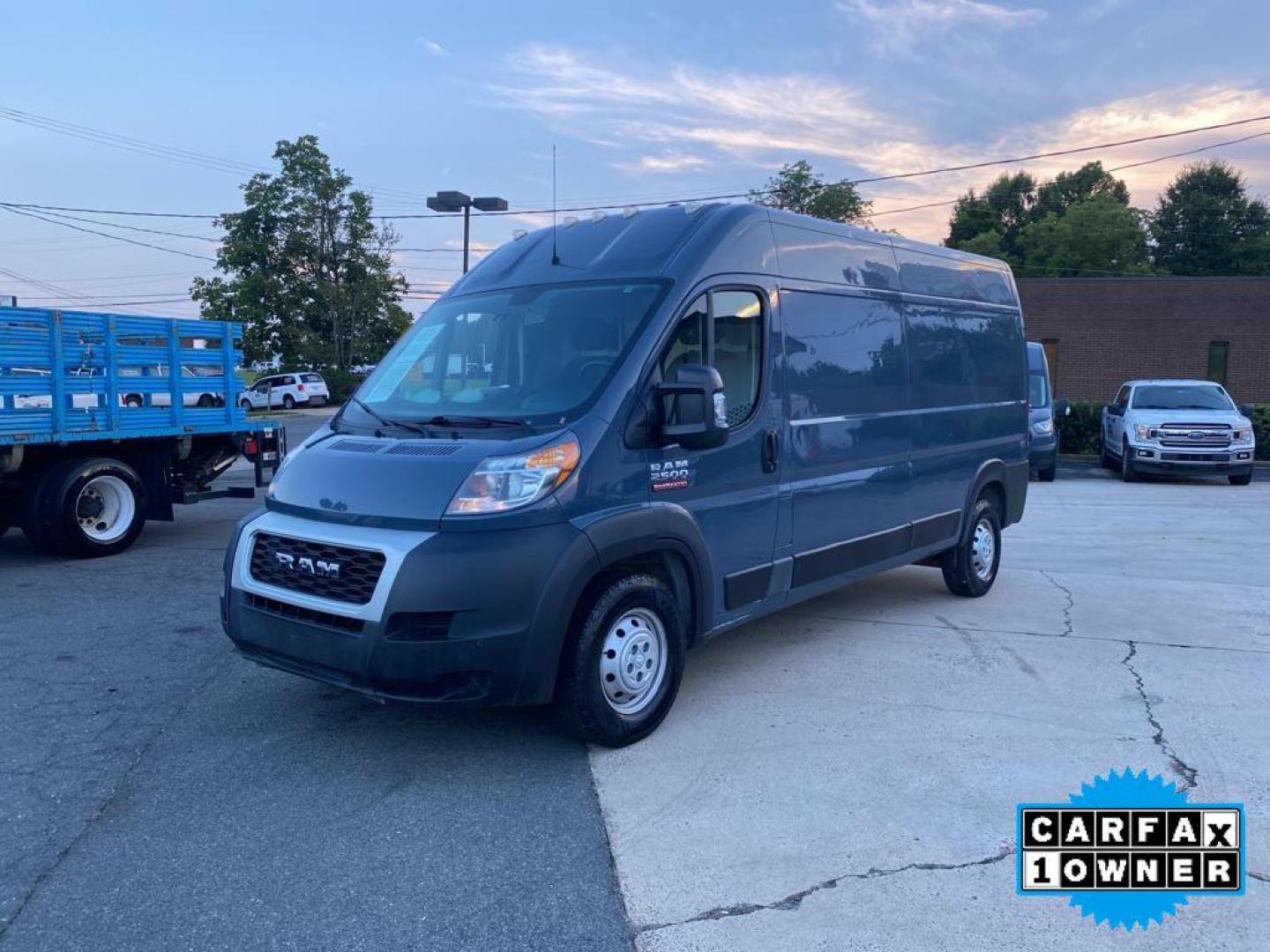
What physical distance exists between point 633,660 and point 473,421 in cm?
134

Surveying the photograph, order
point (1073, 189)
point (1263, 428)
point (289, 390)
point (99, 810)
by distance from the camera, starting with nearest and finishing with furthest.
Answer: point (99, 810) → point (1263, 428) → point (289, 390) → point (1073, 189)

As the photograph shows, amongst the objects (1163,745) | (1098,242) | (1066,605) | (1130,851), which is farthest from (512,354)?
(1098,242)

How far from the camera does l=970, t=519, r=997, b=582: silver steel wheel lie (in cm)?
782

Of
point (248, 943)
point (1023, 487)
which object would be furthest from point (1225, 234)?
point (248, 943)

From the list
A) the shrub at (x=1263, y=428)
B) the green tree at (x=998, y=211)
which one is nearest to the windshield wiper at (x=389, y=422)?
the shrub at (x=1263, y=428)

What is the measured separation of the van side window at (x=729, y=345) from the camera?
191 inches

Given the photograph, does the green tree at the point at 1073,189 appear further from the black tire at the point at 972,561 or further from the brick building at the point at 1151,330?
the black tire at the point at 972,561

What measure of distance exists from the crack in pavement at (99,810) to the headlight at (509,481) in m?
1.85

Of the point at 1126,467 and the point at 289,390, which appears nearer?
the point at 1126,467

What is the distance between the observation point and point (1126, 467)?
57.0 ft

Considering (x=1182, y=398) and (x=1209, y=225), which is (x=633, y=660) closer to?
(x=1182, y=398)

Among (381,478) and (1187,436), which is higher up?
(381,478)

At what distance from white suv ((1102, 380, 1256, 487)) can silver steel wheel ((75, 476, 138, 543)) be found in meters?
15.4

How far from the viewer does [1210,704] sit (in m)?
5.31
